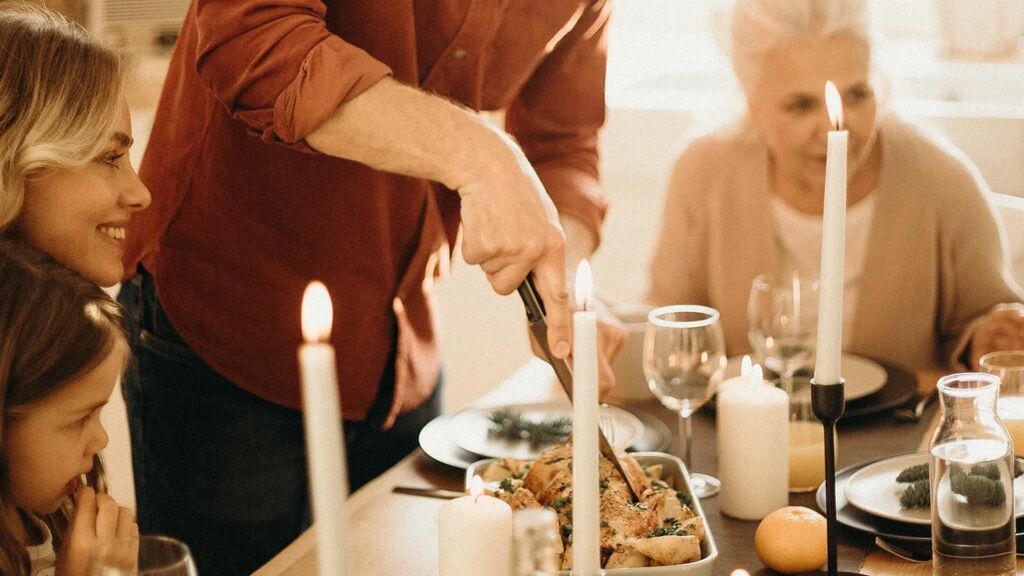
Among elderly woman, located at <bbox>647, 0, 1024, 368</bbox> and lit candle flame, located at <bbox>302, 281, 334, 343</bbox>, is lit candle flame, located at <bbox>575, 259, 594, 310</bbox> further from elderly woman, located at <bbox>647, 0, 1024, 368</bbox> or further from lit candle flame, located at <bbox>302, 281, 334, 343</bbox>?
elderly woman, located at <bbox>647, 0, 1024, 368</bbox>

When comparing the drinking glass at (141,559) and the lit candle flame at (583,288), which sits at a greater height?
the lit candle flame at (583,288)

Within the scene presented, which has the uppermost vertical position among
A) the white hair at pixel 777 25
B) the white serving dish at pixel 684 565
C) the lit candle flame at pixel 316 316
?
the white hair at pixel 777 25

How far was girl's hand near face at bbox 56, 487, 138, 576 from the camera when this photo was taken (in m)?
1.04

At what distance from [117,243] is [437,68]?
17.3 inches

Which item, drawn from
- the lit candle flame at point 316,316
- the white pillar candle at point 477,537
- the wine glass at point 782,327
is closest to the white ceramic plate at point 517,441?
the wine glass at point 782,327

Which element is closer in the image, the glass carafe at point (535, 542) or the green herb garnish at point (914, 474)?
the glass carafe at point (535, 542)

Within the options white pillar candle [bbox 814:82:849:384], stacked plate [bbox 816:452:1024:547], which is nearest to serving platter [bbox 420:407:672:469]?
stacked plate [bbox 816:452:1024:547]

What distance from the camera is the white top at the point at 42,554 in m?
1.09

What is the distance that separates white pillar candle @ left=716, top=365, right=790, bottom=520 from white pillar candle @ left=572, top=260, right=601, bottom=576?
1.86ft

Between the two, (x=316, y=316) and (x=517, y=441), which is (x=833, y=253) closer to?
(x=316, y=316)

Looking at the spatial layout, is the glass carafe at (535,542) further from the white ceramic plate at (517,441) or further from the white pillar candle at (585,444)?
the white ceramic plate at (517,441)

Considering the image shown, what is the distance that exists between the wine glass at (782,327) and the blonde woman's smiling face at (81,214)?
0.81 metres

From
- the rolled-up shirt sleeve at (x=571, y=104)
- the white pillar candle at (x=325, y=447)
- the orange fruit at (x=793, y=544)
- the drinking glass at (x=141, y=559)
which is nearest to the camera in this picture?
the white pillar candle at (x=325, y=447)

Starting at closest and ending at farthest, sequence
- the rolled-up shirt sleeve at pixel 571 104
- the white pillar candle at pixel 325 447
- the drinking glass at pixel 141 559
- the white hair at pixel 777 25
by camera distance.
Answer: the white pillar candle at pixel 325 447
the drinking glass at pixel 141 559
the rolled-up shirt sleeve at pixel 571 104
the white hair at pixel 777 25
